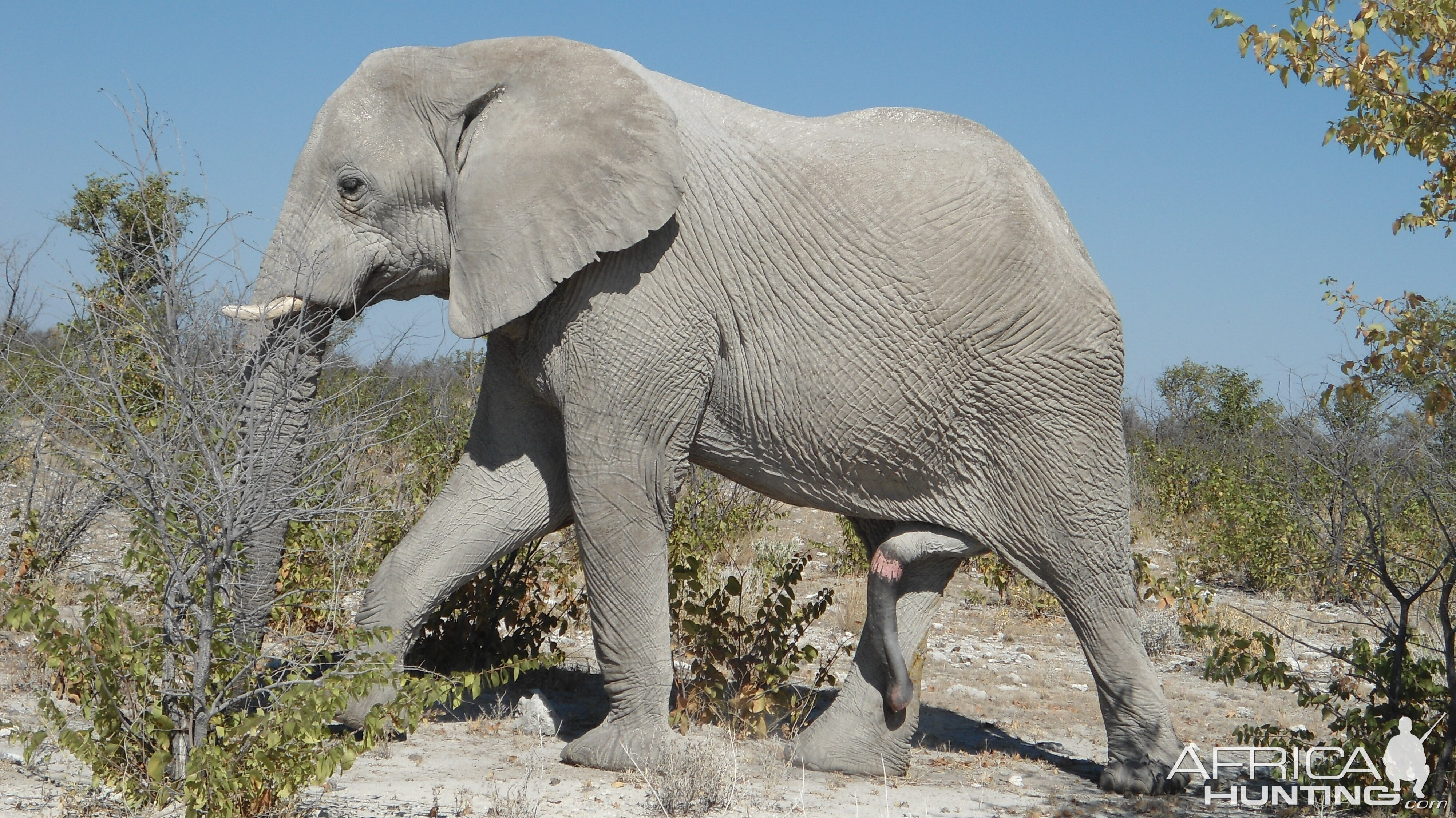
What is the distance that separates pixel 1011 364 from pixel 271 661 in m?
4.07

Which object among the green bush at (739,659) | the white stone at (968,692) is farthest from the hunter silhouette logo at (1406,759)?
the white stone at (968,692)

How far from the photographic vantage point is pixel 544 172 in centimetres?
496

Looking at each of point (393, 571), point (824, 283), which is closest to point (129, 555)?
point (393, 571)

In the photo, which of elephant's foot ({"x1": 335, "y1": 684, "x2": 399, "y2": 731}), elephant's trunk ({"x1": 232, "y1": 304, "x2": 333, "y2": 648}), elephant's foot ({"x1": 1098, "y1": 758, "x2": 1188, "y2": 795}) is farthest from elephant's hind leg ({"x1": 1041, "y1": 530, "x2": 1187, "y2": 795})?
elephant's trunk ({"x1": 232, "y1": 304, "x2": 333, "y2": 648})

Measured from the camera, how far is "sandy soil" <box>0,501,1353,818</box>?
177 inches

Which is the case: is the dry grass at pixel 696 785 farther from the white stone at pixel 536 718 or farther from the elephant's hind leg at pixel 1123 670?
the elephant's hind leg at pixel 1123 670

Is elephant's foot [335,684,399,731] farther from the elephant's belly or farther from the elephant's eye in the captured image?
the elephant's eye

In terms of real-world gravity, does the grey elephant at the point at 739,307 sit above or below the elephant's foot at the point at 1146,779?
above

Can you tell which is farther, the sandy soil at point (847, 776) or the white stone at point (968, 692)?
the white stone at point (968, 692)

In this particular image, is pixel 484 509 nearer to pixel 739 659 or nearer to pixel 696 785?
pixel 739 659

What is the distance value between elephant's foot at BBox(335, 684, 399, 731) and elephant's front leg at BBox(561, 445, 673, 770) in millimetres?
822

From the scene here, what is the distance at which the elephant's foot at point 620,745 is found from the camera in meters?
5.10

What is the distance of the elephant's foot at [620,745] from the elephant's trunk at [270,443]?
4.42 ft

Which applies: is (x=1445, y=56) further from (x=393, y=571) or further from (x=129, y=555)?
(x=129, y=555)
